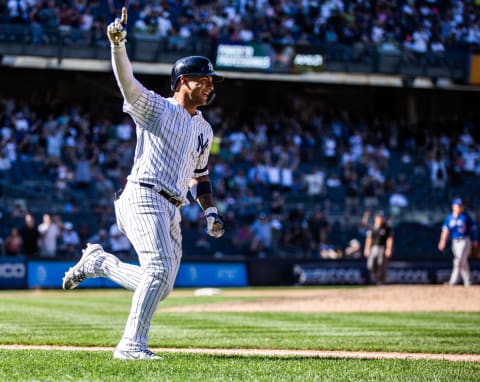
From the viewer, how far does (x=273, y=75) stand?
107 ft

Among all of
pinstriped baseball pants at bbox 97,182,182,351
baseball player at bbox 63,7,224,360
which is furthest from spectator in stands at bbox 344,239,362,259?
pinstriped baseball pants at bbox 97,182,182,351

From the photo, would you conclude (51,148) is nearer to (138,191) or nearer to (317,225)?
(317,225)

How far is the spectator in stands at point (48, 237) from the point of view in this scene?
931 inches

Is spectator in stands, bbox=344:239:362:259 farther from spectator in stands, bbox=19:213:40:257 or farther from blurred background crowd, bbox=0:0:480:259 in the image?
spectator in stands, bbox=19:213:40:257

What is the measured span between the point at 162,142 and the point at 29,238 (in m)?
16.9

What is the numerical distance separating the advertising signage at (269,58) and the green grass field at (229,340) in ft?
41.4

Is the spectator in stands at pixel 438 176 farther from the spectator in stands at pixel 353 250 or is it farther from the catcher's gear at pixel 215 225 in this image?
the catcher's gear at pixel 215 225

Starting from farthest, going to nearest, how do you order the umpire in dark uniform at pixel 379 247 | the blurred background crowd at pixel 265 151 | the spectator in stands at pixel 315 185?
the spectator in stands at pixel 315 185
the blurred background crowd at pixel 265 151
the umpire in dark uniform at pixel 379 247

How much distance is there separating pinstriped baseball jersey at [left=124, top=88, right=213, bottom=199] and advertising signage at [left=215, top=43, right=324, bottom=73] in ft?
75.1

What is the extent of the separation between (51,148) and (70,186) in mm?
1454

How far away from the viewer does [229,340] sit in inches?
397

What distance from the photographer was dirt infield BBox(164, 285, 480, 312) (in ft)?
54.7

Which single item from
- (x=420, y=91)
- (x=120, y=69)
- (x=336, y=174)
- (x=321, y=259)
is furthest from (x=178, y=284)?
(x=120, y=69)

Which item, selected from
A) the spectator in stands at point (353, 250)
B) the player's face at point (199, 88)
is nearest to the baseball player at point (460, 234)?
the spectator in stands at point (353, 250)
